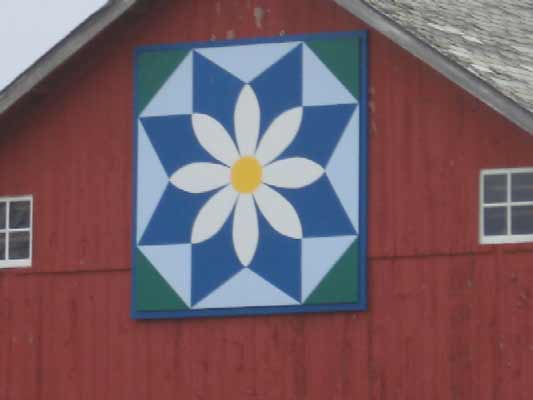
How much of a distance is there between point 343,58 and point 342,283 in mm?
2637

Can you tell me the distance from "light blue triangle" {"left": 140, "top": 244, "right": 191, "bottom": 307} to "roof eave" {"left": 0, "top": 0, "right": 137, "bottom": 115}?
2.63 meters

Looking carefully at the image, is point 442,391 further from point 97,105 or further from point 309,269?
point 97,105

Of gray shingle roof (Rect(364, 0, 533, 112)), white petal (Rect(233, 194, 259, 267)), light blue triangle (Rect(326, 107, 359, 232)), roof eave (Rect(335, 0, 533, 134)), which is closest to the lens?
roof eave (Rect(335, 0, 533, 134))

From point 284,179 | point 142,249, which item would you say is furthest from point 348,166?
point 142,249

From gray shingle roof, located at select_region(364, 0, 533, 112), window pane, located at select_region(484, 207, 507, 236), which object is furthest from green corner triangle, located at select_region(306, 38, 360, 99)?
window pane, located at select_region(484, 207, 507, 236)

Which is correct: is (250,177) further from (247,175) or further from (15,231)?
(15,231)

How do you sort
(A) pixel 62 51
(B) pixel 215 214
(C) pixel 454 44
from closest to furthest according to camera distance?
(C) pixel 454 44 < (B) pixel 215 214 < (A) pixel 62 51

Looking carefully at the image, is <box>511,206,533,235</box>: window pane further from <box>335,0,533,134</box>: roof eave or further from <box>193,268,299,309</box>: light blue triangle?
<box>193,268,299,309</box>: light blue triangle

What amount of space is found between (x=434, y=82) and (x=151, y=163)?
375 centimetres

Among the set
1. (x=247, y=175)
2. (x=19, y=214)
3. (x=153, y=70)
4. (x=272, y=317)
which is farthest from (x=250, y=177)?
(x=19, y=214)

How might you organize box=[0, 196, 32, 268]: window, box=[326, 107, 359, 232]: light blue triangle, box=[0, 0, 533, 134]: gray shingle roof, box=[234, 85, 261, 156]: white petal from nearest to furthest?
box=[0, 0, 533, 134]: gray shingle roof → box=[326, 107, 359, 232]: light blue triangle → box=[234, 85, 261, 156]: white petal → box=[0, 196, 32, 268]: window

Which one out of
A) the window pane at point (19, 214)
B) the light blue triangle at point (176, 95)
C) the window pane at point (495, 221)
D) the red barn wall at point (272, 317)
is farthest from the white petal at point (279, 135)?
the window pane at point (19, 214)

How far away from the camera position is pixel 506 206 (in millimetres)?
31516

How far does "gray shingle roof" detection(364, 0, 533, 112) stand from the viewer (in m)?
31.7
